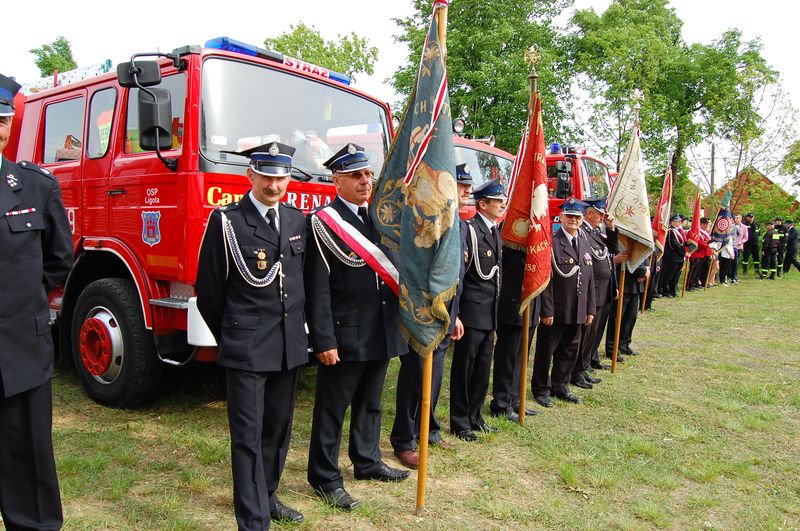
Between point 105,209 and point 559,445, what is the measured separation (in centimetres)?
387

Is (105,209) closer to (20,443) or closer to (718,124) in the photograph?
(20,443)

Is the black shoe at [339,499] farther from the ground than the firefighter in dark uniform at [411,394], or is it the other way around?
the firefighter in dark uniform at [411,394]

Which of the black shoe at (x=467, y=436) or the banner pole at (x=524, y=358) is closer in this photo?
the black shoe at (x=467, y=436)

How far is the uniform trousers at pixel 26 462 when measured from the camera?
2.38m

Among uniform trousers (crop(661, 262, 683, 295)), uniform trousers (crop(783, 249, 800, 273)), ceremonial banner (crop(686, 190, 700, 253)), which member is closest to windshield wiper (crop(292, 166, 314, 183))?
uniform trousers (crop(661, 262, 683, 295))

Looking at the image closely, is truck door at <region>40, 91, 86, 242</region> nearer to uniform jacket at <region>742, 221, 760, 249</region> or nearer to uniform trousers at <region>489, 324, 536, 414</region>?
uniform trousers at <region>489, 324, 536, 414</region>

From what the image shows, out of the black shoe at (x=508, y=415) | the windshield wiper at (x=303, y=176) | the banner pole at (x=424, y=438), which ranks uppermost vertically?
the windshield wiper at (x=303, y=176)

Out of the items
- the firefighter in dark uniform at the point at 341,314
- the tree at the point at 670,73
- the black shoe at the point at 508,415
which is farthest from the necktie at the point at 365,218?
the tree at the point at 670,73

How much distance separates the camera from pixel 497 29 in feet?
66.5

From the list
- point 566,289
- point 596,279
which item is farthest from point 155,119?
point 596,279

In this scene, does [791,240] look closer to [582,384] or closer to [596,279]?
[596,279]

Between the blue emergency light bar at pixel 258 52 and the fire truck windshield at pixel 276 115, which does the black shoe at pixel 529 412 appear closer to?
the fire truck windshield at pixel 276 115

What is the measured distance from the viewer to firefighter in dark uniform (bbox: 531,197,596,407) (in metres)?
5.32

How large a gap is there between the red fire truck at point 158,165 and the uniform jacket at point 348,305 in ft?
3.57
